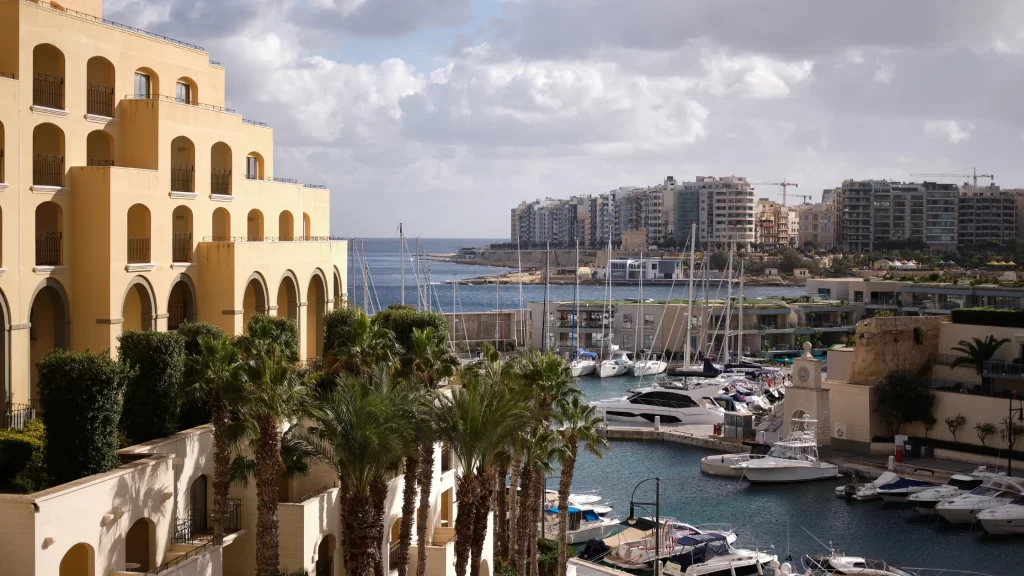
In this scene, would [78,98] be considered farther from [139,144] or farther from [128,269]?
[128,269]

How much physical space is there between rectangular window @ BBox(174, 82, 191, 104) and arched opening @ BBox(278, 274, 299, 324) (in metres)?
5.63

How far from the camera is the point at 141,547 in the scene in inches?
733

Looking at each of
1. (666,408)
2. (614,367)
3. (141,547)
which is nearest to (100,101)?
(141,547)

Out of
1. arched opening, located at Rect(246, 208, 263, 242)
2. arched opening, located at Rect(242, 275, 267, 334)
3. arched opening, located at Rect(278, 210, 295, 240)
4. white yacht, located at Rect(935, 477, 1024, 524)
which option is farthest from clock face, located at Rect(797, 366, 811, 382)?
arched opening, located at Rect(242, 275, 267, 334)

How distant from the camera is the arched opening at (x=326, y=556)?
22.1 meters

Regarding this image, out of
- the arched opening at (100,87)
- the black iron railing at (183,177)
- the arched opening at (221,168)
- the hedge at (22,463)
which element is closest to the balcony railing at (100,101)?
the arched opening at (100,87)

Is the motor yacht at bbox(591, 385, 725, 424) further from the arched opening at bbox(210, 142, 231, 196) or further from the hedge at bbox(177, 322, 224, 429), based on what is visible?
the hedge at bbox(177, 322, 224, 429)

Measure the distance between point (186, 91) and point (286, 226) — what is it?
593cm

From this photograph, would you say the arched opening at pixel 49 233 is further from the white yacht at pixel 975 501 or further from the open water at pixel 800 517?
the white yacht at pixel 975 501

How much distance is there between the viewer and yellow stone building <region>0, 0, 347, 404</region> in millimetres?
21625

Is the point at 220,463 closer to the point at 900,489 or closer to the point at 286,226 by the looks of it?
the point at 286,226

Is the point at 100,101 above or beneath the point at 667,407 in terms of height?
above

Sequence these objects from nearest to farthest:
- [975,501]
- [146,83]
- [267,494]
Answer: [267,494], [146,83], [975,501]

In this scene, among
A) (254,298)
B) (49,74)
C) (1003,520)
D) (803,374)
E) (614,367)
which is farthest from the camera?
(614,367)
